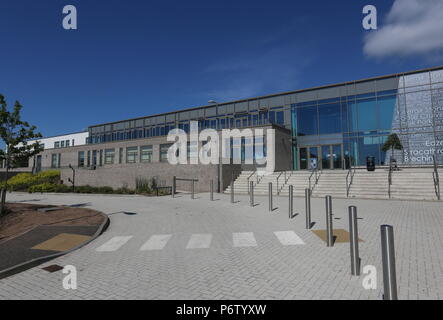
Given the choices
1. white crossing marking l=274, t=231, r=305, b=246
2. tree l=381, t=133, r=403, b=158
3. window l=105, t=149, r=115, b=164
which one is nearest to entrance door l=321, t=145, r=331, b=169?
tree l=381, t=133, r=403, b=158

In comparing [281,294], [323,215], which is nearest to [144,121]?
[323,215]

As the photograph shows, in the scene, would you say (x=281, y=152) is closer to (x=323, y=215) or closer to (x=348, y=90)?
(x=348, y=90)

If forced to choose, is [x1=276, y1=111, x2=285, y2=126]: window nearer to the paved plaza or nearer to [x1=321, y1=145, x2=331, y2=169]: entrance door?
[x1=321, y1=145, x2=331, y2=169]: entrance door

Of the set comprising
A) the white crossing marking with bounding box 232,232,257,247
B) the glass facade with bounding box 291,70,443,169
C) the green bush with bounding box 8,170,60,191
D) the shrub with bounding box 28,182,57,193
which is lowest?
the white crossing marking with bounding box 232,232,257,247

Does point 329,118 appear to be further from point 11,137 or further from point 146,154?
point 11,137

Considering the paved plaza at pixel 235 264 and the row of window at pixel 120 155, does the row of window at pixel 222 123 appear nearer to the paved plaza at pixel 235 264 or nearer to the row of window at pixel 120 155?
the row of window at pixel 120 155

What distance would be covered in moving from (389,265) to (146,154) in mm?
28936

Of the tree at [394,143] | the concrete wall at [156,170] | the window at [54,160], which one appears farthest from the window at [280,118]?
the window at [54,160]

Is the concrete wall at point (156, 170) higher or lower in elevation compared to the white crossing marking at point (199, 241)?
higher

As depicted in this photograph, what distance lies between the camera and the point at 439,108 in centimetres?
2478

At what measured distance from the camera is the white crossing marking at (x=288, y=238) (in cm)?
615

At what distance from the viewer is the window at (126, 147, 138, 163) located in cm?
3081

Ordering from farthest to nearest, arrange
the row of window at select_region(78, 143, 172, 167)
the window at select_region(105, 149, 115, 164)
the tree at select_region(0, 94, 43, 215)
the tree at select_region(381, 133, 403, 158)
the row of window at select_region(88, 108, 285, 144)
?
the window at select_region(105, 149, 115, 164) < the row of window at select_region(88, 108, 285, 144) < the row of window at select_region(78, 143, 172, 167) < the tree at select_region(381, 133, 403, 158) < the tree at select_region(0, 94, 43, 215)
